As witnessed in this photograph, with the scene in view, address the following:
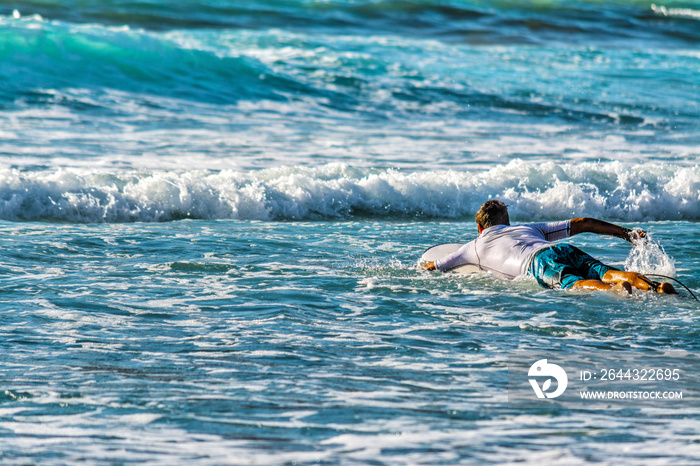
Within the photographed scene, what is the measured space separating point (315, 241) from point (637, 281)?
4.03 m

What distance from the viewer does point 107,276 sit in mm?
7527

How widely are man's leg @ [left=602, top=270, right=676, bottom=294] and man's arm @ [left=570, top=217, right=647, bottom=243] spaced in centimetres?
84

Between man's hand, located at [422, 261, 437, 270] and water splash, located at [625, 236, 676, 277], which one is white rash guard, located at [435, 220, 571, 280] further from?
water splash, located at [625, 236, 676, 277]

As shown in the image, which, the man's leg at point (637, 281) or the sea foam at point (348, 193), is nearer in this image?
the man's leg at point (637, 281)

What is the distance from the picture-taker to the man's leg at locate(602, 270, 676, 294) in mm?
6422

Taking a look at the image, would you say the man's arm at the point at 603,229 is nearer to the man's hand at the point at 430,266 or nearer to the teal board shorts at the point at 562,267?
the teal board shorts at the point at 562,267

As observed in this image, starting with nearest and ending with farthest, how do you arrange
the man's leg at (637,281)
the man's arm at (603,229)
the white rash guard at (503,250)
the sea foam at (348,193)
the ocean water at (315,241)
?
the ocean water at (315,241)
the man's leg at (637,281)
the white rash guard at (503,250)
the man's arm at (603,229)
the sea foam at (348,193)

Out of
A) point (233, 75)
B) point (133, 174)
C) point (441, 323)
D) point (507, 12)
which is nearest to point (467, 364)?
point (441, 323)

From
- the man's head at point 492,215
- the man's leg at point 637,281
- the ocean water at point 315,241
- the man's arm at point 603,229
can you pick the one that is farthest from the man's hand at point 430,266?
the man's leg at point 637,281

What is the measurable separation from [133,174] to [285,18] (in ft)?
72.6

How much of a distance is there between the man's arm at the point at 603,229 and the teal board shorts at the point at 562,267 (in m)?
0.47

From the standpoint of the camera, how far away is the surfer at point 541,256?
6.95 m

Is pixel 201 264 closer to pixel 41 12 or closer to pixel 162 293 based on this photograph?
pixel 162 293

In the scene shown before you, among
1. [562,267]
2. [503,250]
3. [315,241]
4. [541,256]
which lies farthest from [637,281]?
[315,241]
